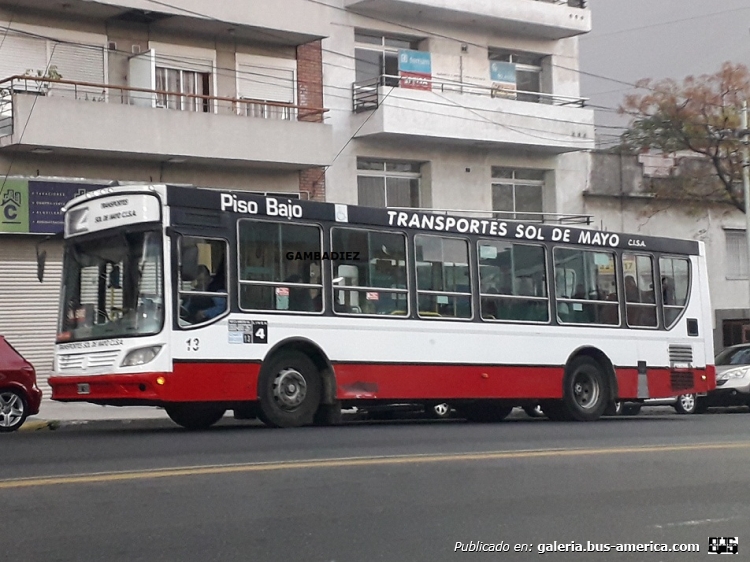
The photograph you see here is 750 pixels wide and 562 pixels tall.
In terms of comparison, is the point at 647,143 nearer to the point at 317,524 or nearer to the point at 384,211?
the point at 384,211

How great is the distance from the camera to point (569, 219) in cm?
3238

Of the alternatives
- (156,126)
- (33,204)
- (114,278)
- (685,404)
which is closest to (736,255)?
(685,404)

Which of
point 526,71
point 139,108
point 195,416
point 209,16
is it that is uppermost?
point 526,71

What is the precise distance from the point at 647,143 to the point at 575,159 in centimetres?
199

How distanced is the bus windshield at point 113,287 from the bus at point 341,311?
0.02 m

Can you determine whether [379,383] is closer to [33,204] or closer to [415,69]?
[33,204]

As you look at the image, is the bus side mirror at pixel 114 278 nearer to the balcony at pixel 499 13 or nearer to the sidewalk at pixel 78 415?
the sidewalk at pixel 78 415

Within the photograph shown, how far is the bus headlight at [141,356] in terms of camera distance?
1375 centimetres

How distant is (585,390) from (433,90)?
488 inches

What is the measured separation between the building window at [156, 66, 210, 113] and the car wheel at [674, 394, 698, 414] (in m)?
11.5

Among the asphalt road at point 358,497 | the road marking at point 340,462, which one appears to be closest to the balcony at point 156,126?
the asphalt road at point 358,497

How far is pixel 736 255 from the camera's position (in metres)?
37.0

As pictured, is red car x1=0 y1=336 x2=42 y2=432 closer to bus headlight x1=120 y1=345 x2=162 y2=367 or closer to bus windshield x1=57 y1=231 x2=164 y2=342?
bus windshield x1=57 y1=231 x2=164 y2=342

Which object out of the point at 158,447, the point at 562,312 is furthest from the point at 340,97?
the point at 158,447
